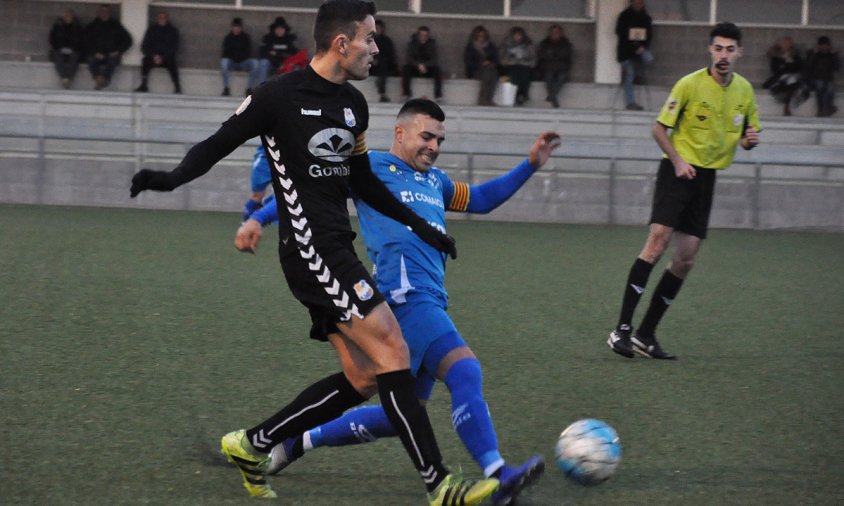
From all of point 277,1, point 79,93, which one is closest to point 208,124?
point 79,93

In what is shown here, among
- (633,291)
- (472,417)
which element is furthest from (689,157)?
(472,417)

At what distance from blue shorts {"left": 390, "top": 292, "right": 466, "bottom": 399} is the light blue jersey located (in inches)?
1.7

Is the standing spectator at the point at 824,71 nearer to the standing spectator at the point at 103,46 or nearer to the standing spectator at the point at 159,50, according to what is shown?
the standing spectator at the point at 159,50

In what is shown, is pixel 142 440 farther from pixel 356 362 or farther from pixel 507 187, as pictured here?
pixel 507 187

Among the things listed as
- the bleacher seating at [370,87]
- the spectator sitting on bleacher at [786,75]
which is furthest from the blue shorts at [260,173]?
the spectator sitting on bleacher at [786,75]

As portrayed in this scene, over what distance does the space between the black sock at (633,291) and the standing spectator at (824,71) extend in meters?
14.9

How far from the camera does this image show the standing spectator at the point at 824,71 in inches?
833

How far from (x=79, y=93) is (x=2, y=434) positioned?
52.0 feet

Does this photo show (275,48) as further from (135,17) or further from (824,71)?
(824,71)

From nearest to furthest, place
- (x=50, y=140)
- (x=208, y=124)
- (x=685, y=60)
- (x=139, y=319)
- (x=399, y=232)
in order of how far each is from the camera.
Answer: (x=399, y=232)
(x=139, y=319)
(x=50, y=140)
(x=208, y=124)
(x=685, y=60)

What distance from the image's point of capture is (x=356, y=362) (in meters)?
4.26

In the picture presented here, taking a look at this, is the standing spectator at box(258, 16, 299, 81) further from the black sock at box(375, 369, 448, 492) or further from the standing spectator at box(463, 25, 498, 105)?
the black sock at box(375, 369, 448, 492)

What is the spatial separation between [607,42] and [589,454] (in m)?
18.7

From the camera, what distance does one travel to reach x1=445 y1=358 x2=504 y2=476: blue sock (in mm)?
4219
